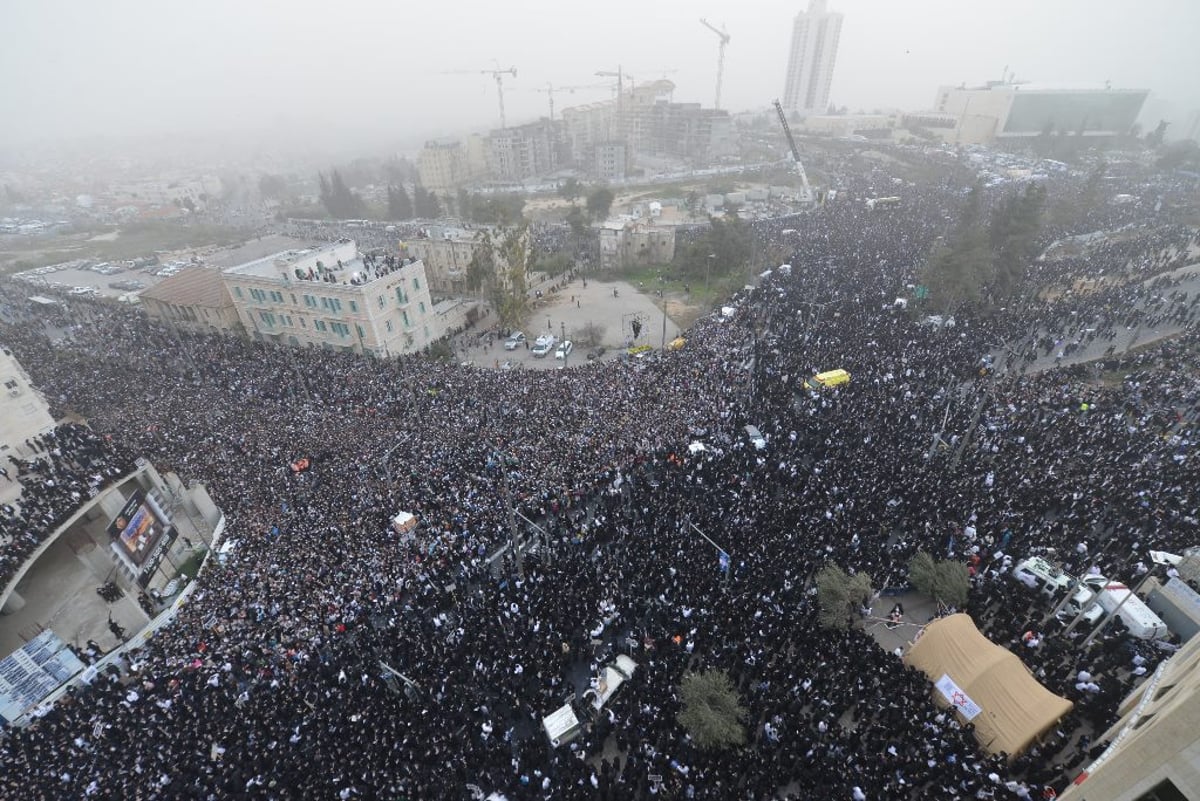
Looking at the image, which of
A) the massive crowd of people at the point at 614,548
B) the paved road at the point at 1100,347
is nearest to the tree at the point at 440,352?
the massive crowd of people at the point at 614,548

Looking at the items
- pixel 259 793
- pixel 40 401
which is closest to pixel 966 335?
pixel 259 793

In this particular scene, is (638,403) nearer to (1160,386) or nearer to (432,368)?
(432,368)

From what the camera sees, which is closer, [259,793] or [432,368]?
[259,793]

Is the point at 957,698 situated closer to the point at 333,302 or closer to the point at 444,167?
the point at 333,302

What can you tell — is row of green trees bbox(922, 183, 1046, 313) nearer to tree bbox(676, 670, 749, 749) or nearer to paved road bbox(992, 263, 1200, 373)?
paved road bbox(992, 263, 1200, 373)

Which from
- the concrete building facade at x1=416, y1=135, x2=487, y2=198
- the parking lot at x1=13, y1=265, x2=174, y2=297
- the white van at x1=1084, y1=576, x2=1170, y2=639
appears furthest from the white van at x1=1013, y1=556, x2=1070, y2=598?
the concrete building facade at x1=416, y1=135, x2=487, y2=198
